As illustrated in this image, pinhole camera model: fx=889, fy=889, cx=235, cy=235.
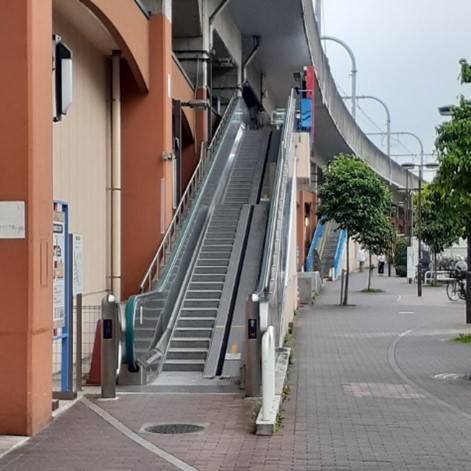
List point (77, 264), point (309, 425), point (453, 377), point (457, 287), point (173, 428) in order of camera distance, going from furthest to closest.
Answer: point (457, 287)
point (453, 377)
point (77, 264)
point (309, 425)
point (173, 428)

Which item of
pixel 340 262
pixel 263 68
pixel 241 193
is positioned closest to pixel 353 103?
pixel 340 262

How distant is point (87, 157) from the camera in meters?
15.0

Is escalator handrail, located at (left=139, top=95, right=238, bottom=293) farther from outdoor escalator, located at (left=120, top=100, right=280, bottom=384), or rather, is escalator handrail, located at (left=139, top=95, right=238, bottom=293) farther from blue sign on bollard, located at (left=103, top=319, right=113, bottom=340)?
blue sign on bollard, located at (left=103, top=319, right=113, bottom=340)

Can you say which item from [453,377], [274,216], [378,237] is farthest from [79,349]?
[378,237]

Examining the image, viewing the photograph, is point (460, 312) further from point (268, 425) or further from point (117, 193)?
point (268, 425)

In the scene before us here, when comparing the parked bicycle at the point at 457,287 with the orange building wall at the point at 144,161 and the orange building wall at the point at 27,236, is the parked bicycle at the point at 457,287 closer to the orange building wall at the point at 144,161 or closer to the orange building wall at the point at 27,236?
the orange building wall at the point at 144,161

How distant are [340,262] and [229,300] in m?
29.6

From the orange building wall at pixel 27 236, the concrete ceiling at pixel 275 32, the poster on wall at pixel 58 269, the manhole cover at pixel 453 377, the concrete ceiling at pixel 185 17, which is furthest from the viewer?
the concrete ceiling at pixel 275 32

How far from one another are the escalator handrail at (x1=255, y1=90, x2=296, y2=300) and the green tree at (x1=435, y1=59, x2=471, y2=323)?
2.84m

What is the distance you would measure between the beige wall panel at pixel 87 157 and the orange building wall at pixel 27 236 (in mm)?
4509

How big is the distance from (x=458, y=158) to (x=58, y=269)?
5.73 m

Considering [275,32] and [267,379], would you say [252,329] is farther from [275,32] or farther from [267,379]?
[275,32]

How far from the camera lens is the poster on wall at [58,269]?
10.0 metres

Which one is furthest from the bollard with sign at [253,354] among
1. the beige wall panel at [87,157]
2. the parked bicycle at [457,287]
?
the parked bicycle at [457,287]
